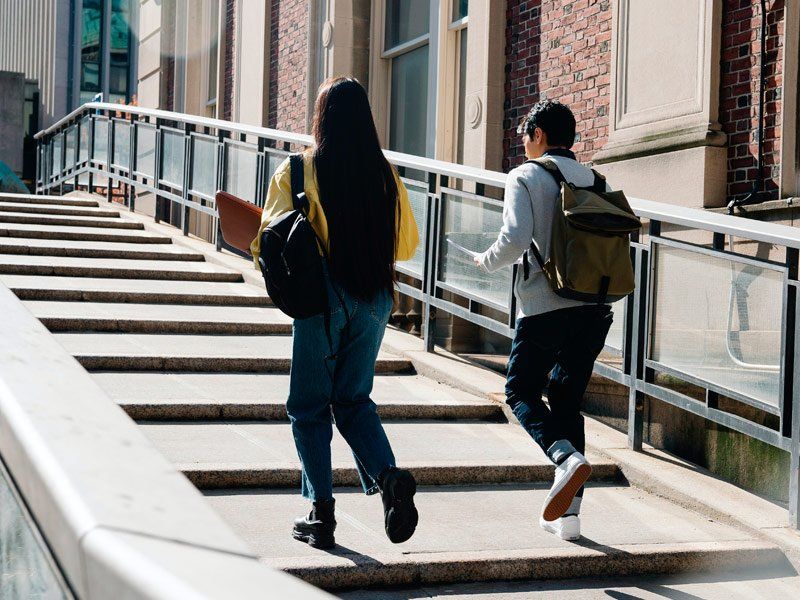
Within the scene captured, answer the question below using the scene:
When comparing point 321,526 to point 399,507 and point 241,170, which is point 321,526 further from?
point 241,170

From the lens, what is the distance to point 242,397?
5812 millimetres

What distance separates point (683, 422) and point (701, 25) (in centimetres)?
285

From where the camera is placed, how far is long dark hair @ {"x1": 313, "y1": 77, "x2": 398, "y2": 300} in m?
3.72

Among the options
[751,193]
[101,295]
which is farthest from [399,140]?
[751,193]

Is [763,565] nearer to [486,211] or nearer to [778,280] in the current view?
[778,280]

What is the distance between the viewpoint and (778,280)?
4426mm

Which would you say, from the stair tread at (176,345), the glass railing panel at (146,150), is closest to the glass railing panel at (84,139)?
the glass railing panel at (146,150)

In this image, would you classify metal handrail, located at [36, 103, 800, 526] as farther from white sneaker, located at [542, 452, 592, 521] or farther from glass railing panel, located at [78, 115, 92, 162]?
glass railing panel, located at [78, 115, 92, 162]

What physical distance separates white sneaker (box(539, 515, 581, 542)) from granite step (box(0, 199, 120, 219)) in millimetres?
8304

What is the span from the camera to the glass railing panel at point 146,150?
1243cm

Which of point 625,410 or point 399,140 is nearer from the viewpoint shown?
point 625,410

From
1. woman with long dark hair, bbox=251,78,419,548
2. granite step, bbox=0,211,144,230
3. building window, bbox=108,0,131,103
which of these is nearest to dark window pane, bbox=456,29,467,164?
granite step, bbox=0,211,144,230

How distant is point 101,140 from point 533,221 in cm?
1106

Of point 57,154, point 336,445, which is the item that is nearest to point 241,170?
point 336,445
